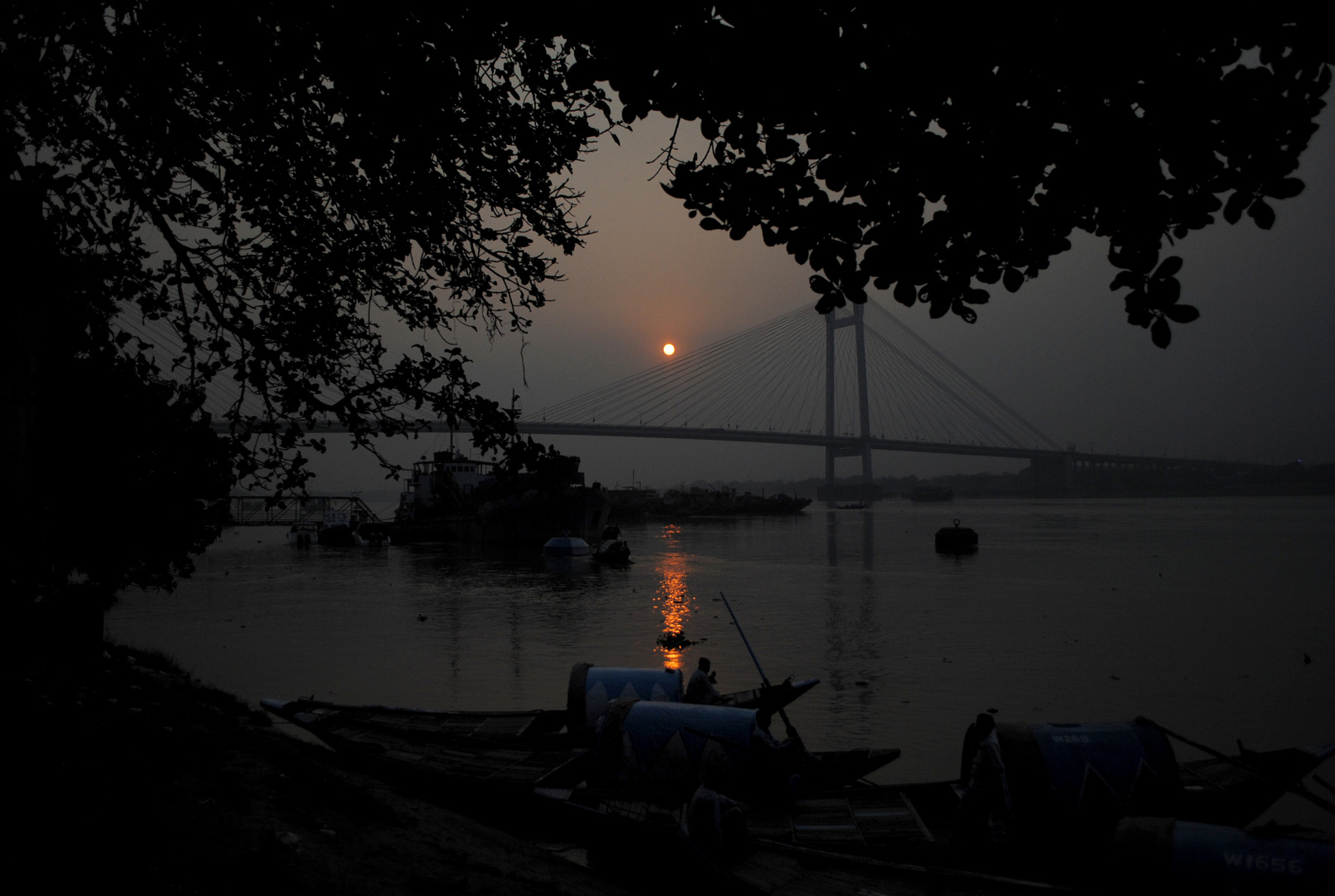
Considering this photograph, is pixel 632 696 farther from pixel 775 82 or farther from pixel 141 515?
pixel 141 515

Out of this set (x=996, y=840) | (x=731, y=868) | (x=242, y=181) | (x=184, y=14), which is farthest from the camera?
(x=996, y=840)

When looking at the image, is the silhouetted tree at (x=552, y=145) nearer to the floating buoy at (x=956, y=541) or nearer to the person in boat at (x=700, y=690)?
the person in boat at (x=700, y=690)

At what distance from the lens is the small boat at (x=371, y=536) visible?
5147 cm

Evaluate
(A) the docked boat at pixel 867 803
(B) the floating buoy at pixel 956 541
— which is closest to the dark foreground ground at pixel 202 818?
(A) the docked boat at pixel 867 803

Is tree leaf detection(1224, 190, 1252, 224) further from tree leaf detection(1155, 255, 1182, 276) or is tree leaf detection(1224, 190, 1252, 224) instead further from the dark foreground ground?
the dark foreground ground

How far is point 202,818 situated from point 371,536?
2015 inches

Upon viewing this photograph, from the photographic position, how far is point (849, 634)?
1775 centimetres

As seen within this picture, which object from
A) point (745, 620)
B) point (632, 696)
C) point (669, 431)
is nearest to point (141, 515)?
point (632, 696)

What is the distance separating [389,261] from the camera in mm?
5344

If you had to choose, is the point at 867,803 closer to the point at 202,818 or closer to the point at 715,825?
the point at 715,825

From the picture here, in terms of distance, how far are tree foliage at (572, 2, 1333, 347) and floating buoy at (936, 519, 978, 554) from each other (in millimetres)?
40081

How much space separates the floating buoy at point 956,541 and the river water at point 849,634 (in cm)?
422

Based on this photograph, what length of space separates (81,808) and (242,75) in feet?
A: 11.0

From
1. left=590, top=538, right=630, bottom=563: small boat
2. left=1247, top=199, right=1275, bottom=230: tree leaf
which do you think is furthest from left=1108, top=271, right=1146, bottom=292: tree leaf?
left=590, top=538, right=630, bottom=563: small boat
